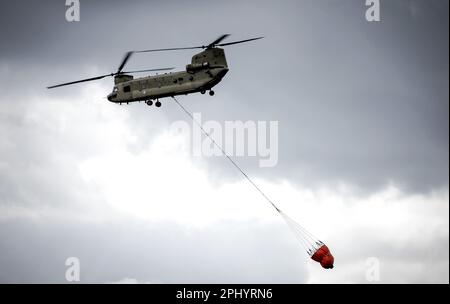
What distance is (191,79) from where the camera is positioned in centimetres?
8294

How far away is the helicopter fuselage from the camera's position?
8231 centimetres

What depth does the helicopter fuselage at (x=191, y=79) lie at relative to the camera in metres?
82.3
